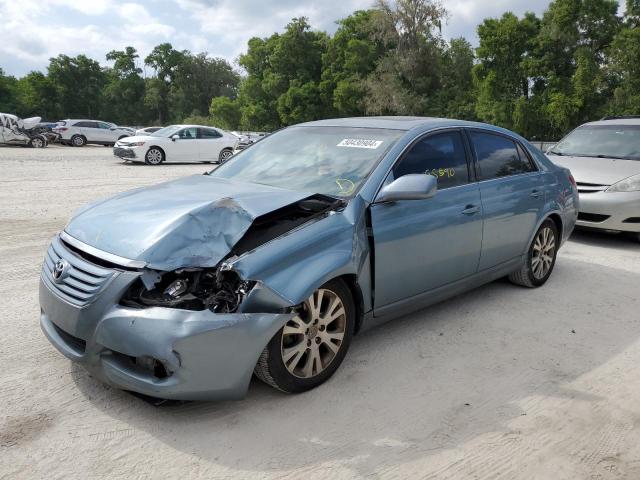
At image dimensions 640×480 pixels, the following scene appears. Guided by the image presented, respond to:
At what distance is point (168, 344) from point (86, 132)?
33319 millimetres

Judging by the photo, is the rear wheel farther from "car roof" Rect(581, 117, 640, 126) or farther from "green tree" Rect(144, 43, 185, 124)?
"green tree" Rect(144, 43, 185, 124)

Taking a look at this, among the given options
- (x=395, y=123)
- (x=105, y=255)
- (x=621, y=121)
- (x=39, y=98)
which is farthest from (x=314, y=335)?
(x=39, y=98)

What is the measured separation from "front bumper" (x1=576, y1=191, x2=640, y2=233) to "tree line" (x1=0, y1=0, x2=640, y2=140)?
1240 inches

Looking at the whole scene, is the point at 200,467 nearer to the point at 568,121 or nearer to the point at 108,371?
the point at 108,371

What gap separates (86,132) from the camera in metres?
32.3

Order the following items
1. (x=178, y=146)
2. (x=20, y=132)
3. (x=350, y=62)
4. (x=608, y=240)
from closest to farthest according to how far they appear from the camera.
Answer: (x=608, y=240) → (x=178, y=146) → (x=20, y=132) → (x=350, y=62)

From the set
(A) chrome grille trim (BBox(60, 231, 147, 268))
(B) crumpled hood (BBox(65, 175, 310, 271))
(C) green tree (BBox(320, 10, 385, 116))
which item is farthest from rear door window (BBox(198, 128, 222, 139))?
(C) green tree (BBox(320, 10, 385, 116))

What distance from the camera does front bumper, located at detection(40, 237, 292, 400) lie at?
8.74ft

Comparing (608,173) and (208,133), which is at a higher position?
(208,133)

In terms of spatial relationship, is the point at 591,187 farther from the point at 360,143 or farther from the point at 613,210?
the point at 360,143

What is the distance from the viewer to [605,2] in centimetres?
3731

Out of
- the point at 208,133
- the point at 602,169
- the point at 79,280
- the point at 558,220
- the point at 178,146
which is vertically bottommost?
the point at 558,220

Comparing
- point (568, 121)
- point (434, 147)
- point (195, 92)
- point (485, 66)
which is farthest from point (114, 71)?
point (434, 147)

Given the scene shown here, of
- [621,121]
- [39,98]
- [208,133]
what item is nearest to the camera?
[621,121]
